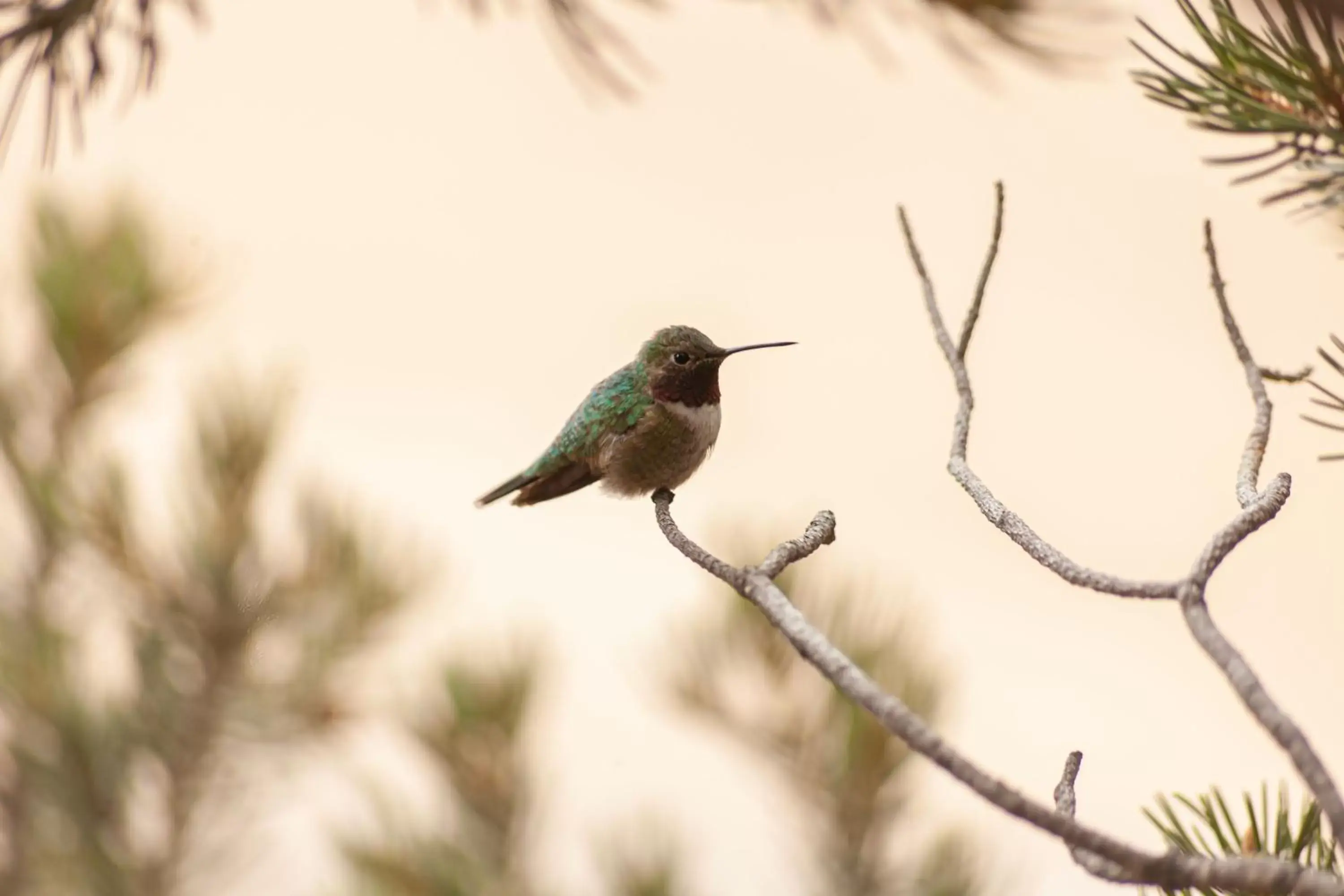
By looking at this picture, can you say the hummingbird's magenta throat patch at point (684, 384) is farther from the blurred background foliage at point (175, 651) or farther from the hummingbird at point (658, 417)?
the blurred background foliage at point (175, 651)

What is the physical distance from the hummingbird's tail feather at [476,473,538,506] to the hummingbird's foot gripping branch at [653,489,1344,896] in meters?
1.48

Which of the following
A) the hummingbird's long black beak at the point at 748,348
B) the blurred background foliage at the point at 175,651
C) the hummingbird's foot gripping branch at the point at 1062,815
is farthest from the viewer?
the blurred background foliage at the point at 175,651

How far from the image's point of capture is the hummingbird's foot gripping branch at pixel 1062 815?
450 mm

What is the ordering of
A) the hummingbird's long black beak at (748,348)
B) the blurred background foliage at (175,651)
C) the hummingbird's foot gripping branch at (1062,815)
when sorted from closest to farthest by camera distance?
1. the hummingbird's foot gripping branch at (1062,815)
2. the hummingbird's long black beak at (748,348)
3. the blurred background foliage at (175,651)

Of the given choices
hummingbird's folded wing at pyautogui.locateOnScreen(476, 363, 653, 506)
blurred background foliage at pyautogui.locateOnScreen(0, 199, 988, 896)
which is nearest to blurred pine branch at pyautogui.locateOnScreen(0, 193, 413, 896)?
blurred background foliage at pyautogui.locateOnScreen(0, 199, 988, 896)

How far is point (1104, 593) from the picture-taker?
605 mm

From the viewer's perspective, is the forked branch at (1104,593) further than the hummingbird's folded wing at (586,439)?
No

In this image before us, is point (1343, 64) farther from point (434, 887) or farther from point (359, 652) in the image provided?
point (359, 652)

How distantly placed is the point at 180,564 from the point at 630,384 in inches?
59.4

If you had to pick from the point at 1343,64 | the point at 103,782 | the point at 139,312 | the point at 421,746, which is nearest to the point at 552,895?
the point at 421,746

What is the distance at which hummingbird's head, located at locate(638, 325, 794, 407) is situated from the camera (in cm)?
182

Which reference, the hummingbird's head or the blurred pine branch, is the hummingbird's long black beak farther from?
the blurred pine branch

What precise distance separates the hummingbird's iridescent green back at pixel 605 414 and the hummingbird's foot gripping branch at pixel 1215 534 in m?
1.06

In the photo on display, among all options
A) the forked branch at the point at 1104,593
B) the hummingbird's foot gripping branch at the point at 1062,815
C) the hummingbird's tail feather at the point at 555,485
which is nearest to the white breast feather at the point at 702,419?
the hummingbird's tail feather at the point at 555,485
